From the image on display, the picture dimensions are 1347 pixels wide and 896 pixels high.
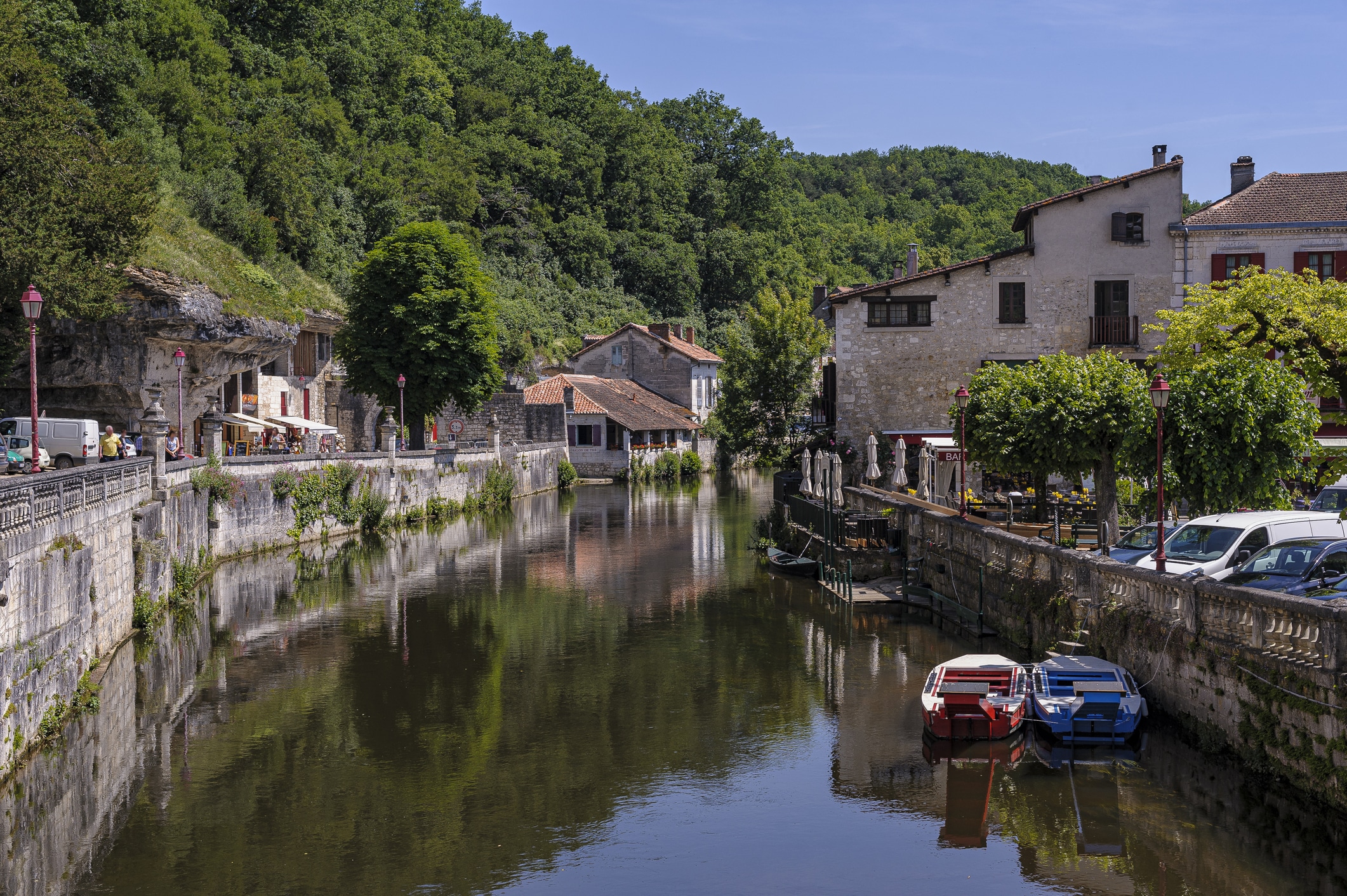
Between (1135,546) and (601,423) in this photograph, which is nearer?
(1135,546)

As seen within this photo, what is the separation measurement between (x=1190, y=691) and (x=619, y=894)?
26.9 ft

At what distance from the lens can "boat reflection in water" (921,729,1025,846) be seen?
1334cm

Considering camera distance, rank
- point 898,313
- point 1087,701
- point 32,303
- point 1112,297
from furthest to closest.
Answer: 1. point 898,313
2. point 1112,297
3. point 32,303
4. point 1087,701

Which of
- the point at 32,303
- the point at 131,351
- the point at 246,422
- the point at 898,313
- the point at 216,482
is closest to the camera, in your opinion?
the point at 32,303

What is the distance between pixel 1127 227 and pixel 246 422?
108 feet

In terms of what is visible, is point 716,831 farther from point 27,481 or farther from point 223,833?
point 27,481

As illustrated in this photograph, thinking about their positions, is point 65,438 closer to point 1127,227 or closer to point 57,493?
point 57,493

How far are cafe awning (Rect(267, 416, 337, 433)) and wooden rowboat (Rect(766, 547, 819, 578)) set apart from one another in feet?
80.1

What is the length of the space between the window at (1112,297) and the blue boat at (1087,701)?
22077mm

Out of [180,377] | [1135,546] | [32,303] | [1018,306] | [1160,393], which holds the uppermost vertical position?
[1018,306]

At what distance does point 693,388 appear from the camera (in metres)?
78.9

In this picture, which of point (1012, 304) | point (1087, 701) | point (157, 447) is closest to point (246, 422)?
point (157, 447)

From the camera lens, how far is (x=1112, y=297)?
1425 inches

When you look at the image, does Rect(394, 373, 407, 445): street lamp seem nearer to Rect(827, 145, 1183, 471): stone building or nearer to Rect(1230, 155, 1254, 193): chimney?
Rect(827, 145, 1183, 471): stone building
